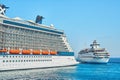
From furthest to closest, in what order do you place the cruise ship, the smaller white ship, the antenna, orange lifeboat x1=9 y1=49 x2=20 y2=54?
the smaller white ship < the antenna < the cruise ship < orange lifeboat x1=9 y1=49 x2=20 y2=54

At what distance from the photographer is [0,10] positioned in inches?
2306

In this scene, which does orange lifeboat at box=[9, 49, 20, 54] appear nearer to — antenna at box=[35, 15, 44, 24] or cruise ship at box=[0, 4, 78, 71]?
cruise ship at box=[0, 4, 78, 71]

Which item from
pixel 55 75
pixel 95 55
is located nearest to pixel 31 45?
pixel 55 75

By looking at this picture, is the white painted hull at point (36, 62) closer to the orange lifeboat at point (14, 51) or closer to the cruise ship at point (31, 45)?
the cruise ship at point (31, 45)

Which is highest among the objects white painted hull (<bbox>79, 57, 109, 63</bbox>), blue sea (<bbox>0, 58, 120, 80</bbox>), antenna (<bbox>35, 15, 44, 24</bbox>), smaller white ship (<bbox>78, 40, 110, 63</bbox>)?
antenna (<bbox>35, 15, 44, 24</bbox>)

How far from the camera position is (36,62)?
6303 cm

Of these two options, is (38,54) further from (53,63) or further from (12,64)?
(12,64)

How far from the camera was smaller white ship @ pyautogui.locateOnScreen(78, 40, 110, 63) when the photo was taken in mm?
107188

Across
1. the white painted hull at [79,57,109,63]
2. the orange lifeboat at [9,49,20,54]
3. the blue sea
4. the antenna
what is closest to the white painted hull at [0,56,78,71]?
the orange lifeboat at [9,49,20,54]

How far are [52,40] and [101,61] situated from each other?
38042mm

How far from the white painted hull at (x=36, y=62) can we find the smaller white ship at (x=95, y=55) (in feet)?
90.6

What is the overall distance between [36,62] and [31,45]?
4.45 meters

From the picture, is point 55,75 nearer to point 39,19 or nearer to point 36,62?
point 36,62

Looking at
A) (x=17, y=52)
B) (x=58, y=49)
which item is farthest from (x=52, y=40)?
(x=17, y=52)
